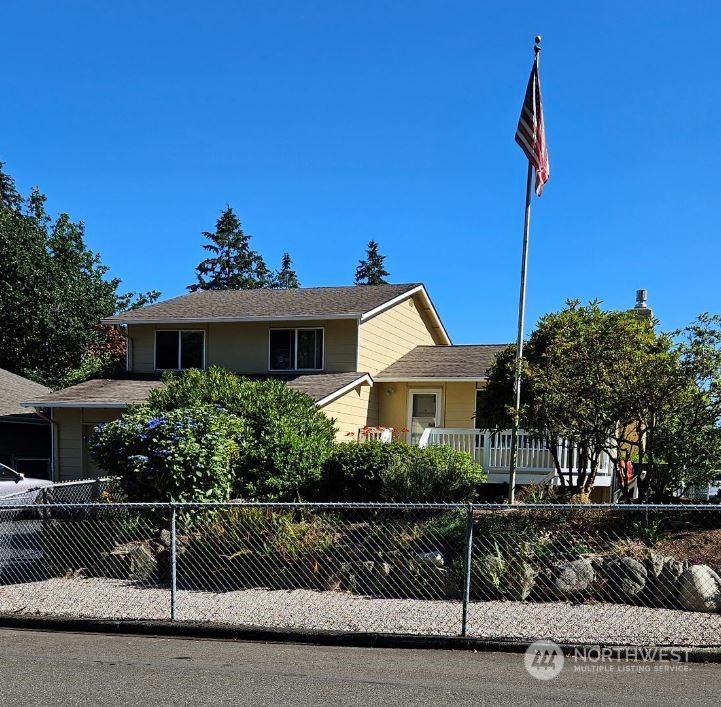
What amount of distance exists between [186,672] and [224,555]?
3.38 m

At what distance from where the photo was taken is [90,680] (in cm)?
573

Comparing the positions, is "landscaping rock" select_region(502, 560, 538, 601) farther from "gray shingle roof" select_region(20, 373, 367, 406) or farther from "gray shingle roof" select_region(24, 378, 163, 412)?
"gray shingle roof" select_region(24, 378, 163, 412)

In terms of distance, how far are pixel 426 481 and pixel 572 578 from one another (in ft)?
12.2

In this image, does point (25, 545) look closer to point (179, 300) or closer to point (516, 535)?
point (516, 535)

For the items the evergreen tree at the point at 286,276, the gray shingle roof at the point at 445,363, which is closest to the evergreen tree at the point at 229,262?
the evergreen tree at the point at 286,276

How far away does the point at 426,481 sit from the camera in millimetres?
11609

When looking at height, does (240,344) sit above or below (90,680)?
above

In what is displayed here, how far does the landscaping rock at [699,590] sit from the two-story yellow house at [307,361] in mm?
10698

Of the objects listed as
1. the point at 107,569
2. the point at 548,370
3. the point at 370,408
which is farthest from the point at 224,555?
the point at 370,408

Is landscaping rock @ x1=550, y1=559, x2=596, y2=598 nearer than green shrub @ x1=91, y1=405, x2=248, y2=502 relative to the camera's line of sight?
Yes

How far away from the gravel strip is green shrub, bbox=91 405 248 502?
1.40 m

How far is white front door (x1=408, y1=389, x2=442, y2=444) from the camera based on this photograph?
2009 centimetres

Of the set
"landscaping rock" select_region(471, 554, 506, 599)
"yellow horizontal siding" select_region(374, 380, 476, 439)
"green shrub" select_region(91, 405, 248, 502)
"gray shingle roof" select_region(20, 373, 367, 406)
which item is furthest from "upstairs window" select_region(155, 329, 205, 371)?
"landscaping rock" select_region(471, 554, 506, 599)

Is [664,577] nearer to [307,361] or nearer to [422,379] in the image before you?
[422,379]
